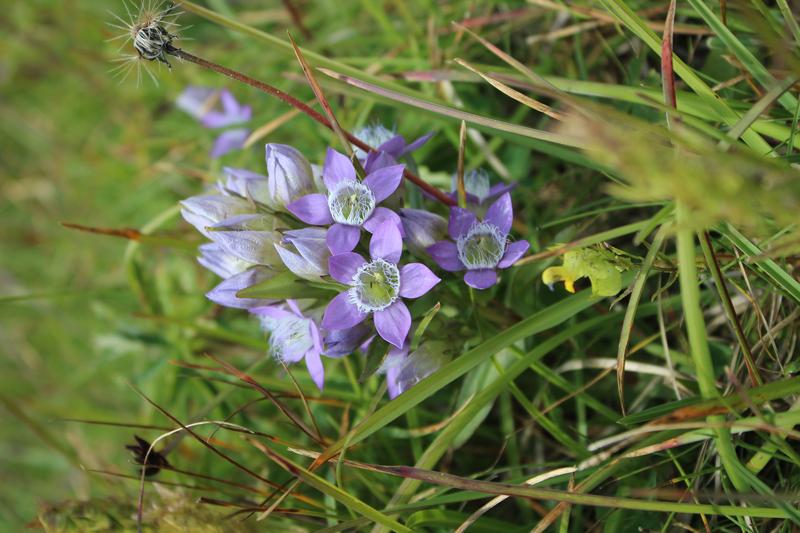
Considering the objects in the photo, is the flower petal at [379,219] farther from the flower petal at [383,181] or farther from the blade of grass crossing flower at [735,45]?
the blade of grass crossing flower at [735,45]

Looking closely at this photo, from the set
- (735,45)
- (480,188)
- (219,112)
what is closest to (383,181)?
(480,188)

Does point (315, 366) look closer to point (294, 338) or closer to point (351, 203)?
point (294, 338)

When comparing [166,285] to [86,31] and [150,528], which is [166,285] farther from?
[86,31]

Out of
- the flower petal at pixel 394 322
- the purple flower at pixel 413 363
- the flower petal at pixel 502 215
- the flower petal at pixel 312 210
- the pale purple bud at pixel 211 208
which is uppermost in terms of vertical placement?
the flower petal at pixel 312 210

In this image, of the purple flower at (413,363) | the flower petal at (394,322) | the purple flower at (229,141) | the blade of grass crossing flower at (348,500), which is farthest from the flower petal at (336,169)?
the purple flower at (229,141)

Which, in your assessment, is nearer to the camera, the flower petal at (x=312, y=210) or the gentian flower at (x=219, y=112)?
the flower petal at (x=312, y=210)

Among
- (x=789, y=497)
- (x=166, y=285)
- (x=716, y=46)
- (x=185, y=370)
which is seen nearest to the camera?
(x=789, y=497)

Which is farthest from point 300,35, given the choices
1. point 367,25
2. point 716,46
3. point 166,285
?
point 716,46

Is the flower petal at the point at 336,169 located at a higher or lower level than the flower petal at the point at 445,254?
higher
